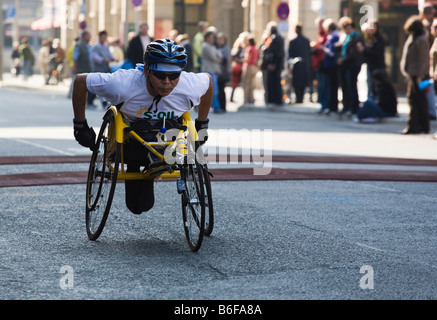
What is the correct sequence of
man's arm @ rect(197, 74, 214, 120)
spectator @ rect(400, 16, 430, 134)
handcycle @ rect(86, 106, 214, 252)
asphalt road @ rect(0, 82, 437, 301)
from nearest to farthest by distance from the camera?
asphalt road @ rect(0, 82, 437, 301)
handcycle @ rect(86, 106, 214, 252)
man's arm @ rect(197, 74, 214, 120)
spectator @ rect(400, 16, 430, 134)

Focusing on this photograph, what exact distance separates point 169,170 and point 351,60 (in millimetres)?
14573

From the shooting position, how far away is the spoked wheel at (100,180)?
7.11 m

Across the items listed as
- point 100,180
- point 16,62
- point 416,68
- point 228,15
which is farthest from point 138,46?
point 16,62

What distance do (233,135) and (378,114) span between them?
4.31 meters

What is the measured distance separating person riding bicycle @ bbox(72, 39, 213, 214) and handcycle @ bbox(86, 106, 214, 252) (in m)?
0.10

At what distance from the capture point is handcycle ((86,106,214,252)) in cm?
674

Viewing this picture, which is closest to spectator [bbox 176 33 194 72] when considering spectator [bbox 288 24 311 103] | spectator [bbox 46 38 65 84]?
spectator [bbox 288 24 311 103]

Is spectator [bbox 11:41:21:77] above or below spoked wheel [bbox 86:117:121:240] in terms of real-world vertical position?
below

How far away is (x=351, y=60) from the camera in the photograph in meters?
21.0

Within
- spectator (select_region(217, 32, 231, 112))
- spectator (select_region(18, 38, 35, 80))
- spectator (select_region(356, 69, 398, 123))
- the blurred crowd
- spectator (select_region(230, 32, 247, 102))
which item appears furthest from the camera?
spectator (select_region(18, 38, 35, 80))

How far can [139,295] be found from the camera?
5.51 m

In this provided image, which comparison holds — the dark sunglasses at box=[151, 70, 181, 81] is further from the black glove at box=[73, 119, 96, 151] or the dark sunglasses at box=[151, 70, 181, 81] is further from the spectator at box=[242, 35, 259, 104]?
the spectator at box=[242, 35, 259, 104]
